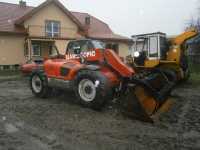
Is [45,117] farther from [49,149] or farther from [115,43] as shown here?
[115,43]

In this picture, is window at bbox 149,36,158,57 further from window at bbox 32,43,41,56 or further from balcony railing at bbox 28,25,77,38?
window at bbox 32,43,41,56

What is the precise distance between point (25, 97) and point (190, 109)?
5.64m

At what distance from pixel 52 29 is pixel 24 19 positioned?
9.44 feet

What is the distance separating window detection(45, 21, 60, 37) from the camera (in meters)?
25.8

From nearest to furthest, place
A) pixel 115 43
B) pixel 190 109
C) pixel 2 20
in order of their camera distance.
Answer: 1. pixel 190 109
2. pixel 2 20
3. pixel 115 43

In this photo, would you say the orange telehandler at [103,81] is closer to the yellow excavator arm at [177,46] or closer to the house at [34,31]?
the yellow excavator arm at [177,46]

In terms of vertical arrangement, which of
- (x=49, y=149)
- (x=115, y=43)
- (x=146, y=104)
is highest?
(x=115, y=43)

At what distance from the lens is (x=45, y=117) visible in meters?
6.97

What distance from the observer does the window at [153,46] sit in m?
12.9

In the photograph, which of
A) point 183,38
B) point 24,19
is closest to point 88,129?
point 183,38

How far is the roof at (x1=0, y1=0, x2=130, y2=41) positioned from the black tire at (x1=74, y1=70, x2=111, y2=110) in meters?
17.2

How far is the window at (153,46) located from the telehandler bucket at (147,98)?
5.26m

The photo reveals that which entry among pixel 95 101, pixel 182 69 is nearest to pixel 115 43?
pixel 182 69

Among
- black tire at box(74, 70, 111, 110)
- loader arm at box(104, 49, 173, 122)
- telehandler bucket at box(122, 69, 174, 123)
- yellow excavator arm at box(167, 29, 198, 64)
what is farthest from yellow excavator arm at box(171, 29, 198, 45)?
black tire at box(74, 70, 111, 110)
